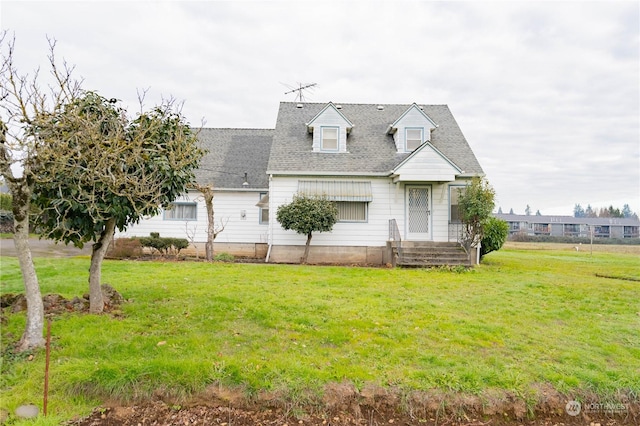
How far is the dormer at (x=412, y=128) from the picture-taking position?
17678 mm

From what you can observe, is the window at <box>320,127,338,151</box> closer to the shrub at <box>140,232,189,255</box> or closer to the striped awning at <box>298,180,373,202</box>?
the striped awning at <box>298,180,373,202</box>

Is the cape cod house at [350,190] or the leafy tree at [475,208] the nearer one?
the leafy tree at [475,208]

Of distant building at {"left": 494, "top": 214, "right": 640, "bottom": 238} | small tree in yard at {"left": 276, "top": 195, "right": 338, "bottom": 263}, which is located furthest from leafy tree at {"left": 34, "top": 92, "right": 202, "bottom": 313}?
distant building at {"left": 494, "top": 214, "right": 640, "bottom": 238}

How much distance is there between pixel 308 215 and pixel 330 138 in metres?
4.98

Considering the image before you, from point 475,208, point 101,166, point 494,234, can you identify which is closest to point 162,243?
point 101,166

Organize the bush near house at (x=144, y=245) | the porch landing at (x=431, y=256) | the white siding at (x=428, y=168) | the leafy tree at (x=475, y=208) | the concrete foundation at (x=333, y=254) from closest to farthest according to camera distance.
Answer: the porch landing at (x=431, y=256), the leafy tree at (x=475, y=208), the white siding at (x=428, y=168), the bush near house at (x=144, y=245), the concrete foundation at (x=333, y=254)

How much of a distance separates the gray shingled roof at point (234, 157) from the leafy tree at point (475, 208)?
986cm

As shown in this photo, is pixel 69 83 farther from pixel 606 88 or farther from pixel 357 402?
pixel 606 88

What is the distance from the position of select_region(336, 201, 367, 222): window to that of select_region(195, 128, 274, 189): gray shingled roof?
4625 mm

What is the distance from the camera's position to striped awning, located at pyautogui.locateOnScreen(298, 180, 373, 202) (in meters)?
16.3

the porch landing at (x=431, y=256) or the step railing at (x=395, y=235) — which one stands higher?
the step railing at (x=395, y=235)

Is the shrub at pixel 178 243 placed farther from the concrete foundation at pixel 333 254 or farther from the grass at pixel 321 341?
the grass at pixel 321 341

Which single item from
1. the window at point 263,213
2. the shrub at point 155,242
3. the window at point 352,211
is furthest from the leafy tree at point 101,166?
the window at point 263,213

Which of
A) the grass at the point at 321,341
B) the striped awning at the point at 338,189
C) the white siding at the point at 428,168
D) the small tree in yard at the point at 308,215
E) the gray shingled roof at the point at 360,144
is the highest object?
the gray shingled roof at the point at 360,144
